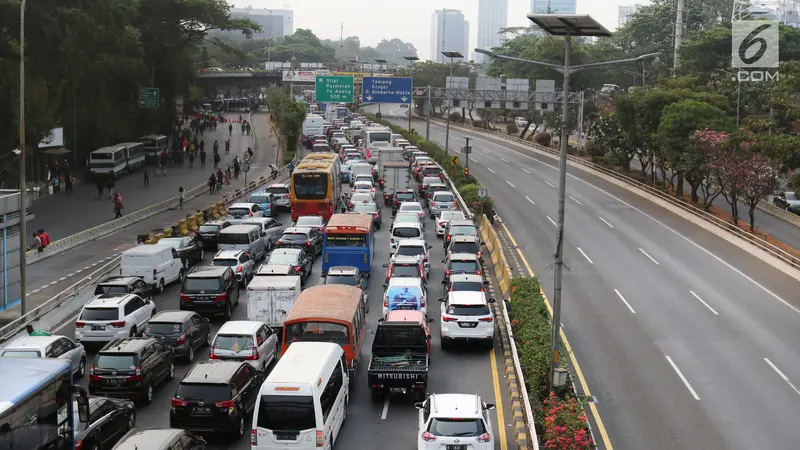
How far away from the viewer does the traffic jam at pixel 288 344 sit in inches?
695

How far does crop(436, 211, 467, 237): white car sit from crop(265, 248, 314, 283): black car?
31.9 ft

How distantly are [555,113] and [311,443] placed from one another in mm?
75028

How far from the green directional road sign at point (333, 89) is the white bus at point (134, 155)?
18.7m

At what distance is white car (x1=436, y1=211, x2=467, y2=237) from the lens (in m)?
43.0

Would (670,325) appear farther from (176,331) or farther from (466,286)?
(176,331)

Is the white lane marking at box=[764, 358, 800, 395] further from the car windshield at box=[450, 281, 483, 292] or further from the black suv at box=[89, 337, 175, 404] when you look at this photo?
the black suv at box=[89, 337, 175, 404]

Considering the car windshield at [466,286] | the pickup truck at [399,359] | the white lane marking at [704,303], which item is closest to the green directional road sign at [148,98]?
the car windshield at [466,286]

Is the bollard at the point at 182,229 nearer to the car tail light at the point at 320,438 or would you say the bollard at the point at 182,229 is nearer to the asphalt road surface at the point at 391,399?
the asphalt road surface at the point at 391,399

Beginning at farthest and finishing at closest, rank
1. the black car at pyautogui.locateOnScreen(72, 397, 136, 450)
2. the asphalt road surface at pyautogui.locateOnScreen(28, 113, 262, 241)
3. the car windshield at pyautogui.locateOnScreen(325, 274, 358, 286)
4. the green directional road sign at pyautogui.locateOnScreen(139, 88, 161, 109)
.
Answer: the green directional road sign at pyautogui.locateOnScreen(139, 88, 161, 109) < the asphalt road surface at pyautogui.locateOnScreen(28, 113, 262, 241) < the car windshield at pyautogui.locateOnScreen(325, 274, 358, 286) < the black car at pyautogui.locateOnScreen(72, 397, 136, 450)

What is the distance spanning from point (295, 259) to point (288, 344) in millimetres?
11322

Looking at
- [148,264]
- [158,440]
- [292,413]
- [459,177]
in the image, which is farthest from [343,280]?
[459,177]

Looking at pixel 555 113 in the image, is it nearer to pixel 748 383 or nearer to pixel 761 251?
pixel 761 251

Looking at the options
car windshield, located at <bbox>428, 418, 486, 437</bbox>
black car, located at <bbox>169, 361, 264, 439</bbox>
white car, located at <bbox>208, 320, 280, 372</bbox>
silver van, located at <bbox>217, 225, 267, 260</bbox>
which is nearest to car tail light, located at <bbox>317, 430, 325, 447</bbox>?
car windshield, located at <bbox>428, 418, 486, 437</bbox>

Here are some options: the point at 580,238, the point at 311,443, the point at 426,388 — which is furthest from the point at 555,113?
the point at 311,443
